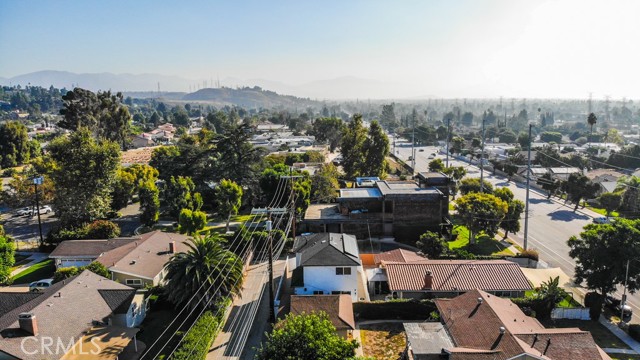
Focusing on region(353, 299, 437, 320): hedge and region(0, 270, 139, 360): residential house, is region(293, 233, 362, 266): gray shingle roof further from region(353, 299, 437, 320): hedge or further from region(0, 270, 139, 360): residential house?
region(0, 270, 139, 360): residential house

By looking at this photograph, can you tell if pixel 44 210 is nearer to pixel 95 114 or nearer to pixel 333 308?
pixel 95 114

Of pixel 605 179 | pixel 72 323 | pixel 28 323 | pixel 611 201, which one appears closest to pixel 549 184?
pixel 611 201

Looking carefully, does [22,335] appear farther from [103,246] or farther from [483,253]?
[483,253]

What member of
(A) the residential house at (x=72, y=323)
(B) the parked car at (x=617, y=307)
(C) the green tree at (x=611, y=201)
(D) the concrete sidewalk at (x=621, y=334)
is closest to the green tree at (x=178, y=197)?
(A) the residential house at (x=72, y=323)

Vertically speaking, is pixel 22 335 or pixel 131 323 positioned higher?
pixel 22 335

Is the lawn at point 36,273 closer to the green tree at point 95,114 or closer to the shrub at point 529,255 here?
the green tree at point 95,114

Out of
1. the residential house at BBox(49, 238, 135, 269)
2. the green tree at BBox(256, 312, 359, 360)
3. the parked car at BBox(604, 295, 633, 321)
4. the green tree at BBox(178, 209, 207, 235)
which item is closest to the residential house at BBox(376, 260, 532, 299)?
the parked car at BBox(604, 295, 633, 321)

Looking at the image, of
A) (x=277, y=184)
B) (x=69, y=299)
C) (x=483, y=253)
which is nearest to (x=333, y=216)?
(x=277, y=184)
